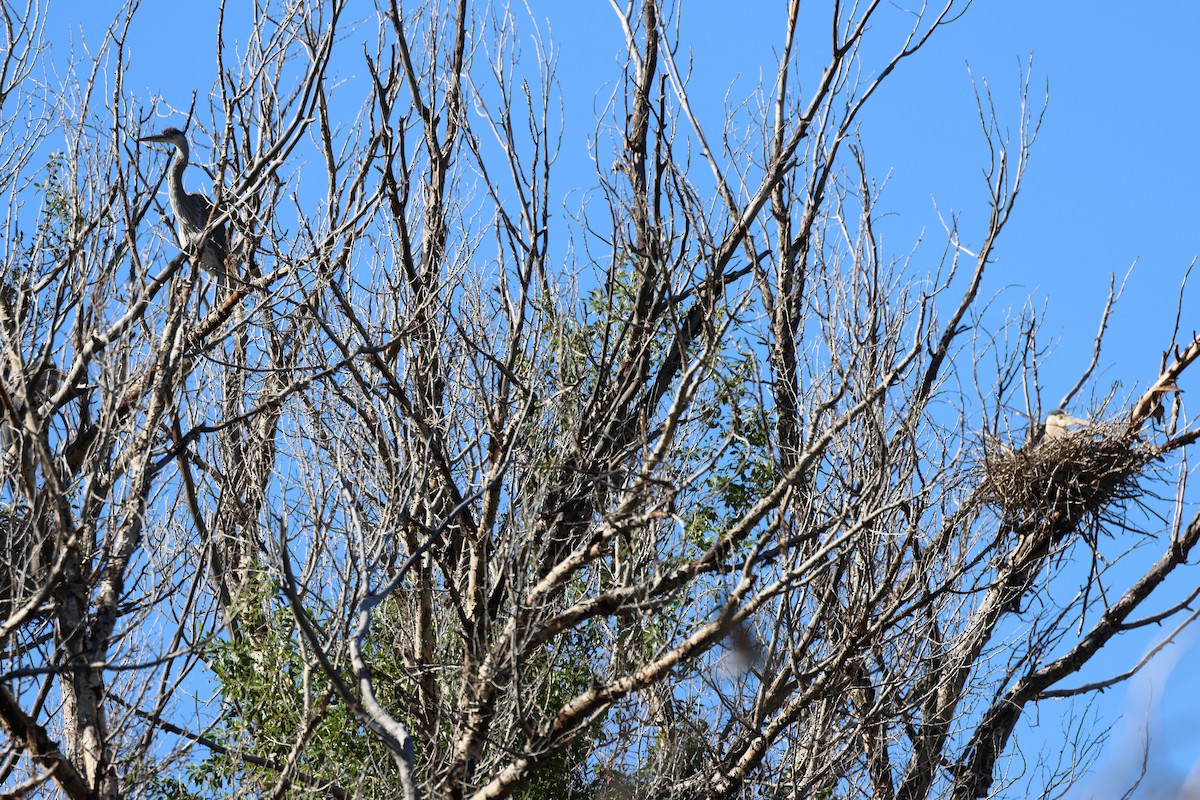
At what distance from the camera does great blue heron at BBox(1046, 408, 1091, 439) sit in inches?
247

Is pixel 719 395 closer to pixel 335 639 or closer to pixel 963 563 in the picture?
pixel 963 563

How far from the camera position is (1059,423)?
6.40 meters

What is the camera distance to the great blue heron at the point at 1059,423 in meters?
6.28

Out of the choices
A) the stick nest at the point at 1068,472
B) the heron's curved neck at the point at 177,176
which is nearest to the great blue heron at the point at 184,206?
the heron's curved neck at the point at 177,176

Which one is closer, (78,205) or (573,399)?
(573,399)

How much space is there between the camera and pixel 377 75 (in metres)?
5.87

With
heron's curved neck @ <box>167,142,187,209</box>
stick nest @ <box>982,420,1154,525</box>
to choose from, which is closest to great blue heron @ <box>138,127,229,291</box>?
heron's curved neck @ <box>167,142,187,209</box>

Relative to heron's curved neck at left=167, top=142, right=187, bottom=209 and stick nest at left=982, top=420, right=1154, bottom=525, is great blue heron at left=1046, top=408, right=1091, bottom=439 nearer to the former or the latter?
stick nest at left=982, top=420, right=1154, bottom=525

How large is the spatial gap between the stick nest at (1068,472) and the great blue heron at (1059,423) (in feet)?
0.15

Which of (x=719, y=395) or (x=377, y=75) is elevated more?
(x=377, y=75)

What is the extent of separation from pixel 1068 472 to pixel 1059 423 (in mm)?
281

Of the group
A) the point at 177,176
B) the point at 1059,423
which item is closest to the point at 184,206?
the point at 177,176

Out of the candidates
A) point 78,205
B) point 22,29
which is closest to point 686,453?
point 78,205

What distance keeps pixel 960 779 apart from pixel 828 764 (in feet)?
3.65
